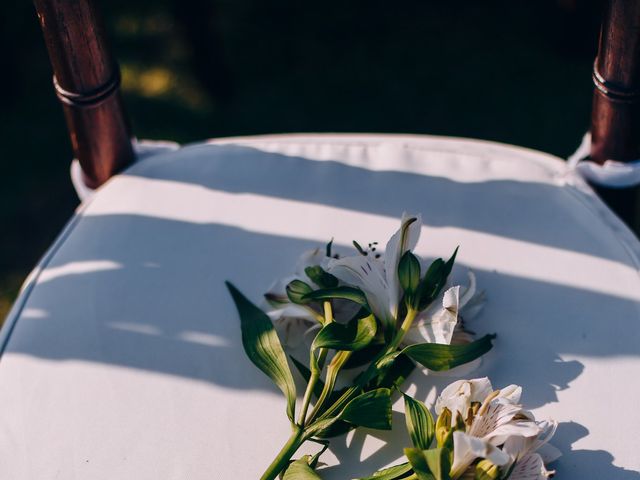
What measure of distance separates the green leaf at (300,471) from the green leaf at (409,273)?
7.5 inches

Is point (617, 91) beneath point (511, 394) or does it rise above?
above

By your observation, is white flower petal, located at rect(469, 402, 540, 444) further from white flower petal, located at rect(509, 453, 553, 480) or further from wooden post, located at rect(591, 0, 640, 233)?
wooden post, located at rect(591, 0, 640, 233)

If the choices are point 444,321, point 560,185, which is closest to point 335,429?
point 444,321

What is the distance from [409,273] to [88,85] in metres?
0.51

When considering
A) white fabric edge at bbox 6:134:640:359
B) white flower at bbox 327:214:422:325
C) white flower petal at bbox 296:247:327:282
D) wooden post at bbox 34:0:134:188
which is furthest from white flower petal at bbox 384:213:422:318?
wooden post at bbox 34:0:134:188

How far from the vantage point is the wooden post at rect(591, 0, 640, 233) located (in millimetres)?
884

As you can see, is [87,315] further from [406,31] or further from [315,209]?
[406,31]

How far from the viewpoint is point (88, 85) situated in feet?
3.28

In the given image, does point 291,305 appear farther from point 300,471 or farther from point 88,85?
point 88,85

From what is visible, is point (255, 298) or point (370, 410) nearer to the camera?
point (370, 410)

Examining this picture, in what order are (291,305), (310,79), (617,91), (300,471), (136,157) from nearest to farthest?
1. (300,471)
2. (291,305)
3. (617,91)
4. (136,157)
5. (310,79)

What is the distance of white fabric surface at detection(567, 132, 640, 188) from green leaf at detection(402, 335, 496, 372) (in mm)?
344

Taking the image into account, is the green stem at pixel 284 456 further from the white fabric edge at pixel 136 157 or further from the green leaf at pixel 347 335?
the white fabric edge at pixel 136 157

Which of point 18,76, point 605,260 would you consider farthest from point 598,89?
point 18,76
